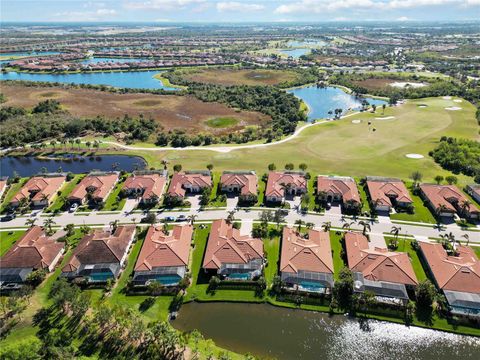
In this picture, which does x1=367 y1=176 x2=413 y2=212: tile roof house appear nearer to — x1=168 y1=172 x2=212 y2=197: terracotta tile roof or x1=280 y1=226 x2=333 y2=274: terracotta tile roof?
x1=280 y1=226 x2=333 y2=274: terracotta tile roof

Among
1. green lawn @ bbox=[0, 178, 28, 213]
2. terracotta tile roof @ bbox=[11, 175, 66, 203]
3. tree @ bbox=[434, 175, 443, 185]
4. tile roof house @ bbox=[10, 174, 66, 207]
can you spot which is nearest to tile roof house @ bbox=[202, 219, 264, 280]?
tile roof house @ bbox=[10, 174, 66, 207]

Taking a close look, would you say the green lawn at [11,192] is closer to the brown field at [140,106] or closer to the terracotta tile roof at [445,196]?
the brown field at [140,106]

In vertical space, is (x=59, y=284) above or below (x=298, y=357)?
above

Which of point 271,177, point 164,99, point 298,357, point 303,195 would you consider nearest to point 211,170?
point 271,177

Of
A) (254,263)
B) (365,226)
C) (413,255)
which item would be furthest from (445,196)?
(254,263)

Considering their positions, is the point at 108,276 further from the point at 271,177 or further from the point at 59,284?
the point at 271,177

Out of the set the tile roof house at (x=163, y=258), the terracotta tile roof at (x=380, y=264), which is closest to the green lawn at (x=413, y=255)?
the terracotta tile roof at (x=380, y=264)

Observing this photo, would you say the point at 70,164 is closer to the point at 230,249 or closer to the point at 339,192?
the point at 230,249

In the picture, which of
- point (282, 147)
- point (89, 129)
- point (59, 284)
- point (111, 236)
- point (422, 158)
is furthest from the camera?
point (89, 129)
